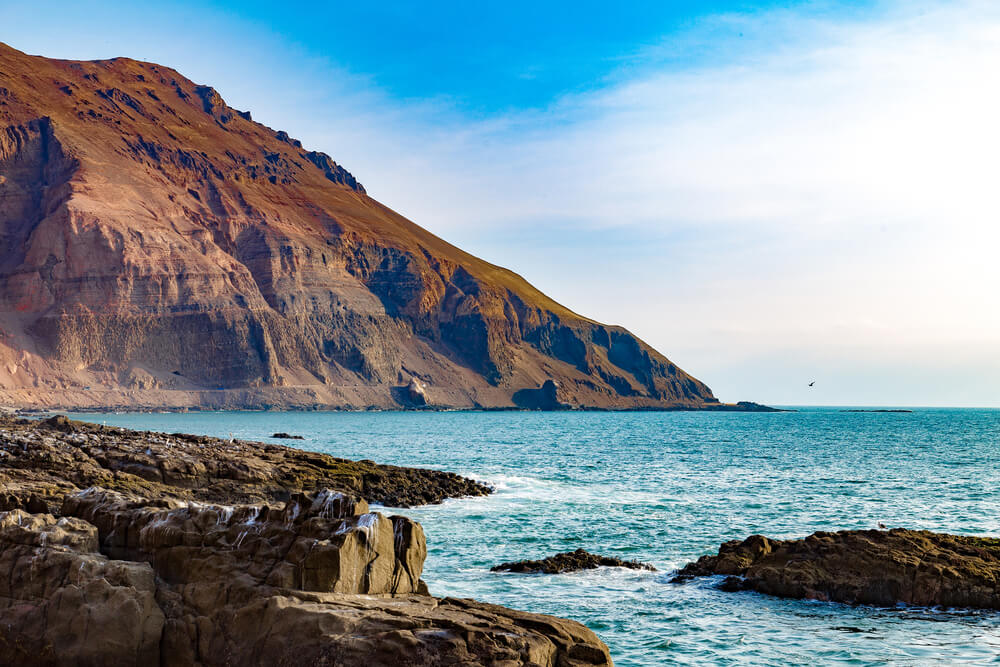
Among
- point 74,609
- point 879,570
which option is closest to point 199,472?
point 74,609

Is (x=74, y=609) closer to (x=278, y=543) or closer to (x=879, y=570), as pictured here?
(x=278, y=543)

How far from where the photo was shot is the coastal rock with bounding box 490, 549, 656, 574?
884 inches

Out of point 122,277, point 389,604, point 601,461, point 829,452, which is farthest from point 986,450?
point 122,277

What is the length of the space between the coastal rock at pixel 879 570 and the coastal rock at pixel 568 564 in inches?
83.7

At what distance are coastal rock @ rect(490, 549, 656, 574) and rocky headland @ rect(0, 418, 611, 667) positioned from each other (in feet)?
34.0

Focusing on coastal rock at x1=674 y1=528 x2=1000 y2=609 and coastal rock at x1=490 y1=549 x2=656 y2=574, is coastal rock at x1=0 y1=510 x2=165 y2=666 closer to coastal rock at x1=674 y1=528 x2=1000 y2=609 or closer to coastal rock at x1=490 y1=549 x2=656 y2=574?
coastal rock at x1=490 y1=549 x2=656 y2=574

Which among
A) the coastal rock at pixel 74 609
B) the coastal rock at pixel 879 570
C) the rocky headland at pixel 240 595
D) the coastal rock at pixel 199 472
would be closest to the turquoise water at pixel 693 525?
the coastal rock at pixel 879 570

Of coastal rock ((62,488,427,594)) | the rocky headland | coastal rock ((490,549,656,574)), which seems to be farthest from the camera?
coastal rock ((490,549,656,574))

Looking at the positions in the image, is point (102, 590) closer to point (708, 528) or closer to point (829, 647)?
point (829, 647)

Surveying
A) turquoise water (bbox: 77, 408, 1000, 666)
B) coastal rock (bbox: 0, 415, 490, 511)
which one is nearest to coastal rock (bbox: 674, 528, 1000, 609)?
turquoise water (bbox: 77, 408, 1000, 666)

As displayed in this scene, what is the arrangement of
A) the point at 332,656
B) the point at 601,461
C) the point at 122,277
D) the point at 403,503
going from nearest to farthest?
1. the point at 332,656
2. the point at 403,503
3. the point at 601,461
4. the point at 122,277

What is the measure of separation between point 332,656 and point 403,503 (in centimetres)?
2688

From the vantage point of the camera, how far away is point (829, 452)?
75688mm

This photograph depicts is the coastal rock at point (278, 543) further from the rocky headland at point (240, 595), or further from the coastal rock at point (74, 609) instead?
the coastal rock at point (74, 609)
